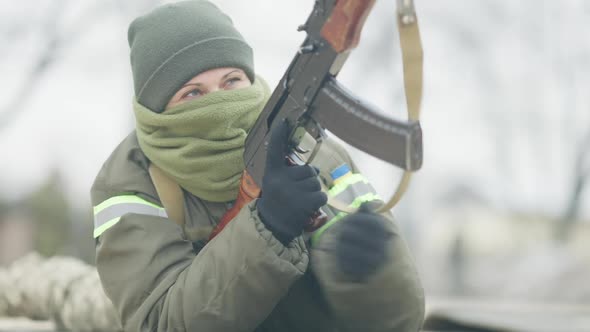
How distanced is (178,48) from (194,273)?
0.72 m

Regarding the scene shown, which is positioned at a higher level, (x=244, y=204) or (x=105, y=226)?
(x=244, y=204)

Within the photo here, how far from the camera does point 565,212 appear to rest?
17.1 metres

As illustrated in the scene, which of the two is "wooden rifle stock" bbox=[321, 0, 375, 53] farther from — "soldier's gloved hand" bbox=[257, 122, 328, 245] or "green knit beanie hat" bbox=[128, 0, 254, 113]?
"green knit beanie hat" bbox=[128, 0, 254, 113]

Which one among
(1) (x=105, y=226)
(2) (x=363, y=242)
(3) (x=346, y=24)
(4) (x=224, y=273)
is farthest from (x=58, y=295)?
(3) (x=346, y=24)

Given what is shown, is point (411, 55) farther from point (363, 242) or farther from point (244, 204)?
point (244, 204)

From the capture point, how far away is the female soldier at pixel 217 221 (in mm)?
2162

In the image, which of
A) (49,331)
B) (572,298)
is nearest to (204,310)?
(49,331)

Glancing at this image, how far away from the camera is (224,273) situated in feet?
7.24

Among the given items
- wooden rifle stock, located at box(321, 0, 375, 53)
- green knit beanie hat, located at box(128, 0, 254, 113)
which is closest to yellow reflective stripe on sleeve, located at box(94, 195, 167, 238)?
green knit beanie hat, located at box(128, 0, 254, 113)

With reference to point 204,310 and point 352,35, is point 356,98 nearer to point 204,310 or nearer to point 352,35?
point 352,35

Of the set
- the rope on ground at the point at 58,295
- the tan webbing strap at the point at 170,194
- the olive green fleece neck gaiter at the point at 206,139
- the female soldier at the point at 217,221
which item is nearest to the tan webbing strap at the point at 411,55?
the female soldier at the point at 217,221

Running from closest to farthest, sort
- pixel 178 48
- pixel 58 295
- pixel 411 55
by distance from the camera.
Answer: pixel 411 55, pixel 178 48, pixel 58 295

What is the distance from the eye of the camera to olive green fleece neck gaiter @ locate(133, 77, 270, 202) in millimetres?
2408

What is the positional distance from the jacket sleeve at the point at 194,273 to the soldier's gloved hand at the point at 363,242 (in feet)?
0.49
